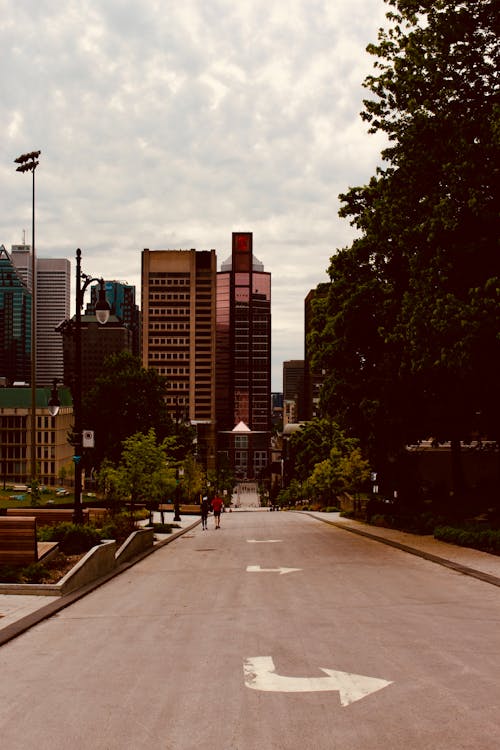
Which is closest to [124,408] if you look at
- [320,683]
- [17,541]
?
[17,541]

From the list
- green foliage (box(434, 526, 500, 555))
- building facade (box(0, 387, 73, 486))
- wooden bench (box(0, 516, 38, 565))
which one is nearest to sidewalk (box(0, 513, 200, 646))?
wooden bench (box(0, 516, 38, 565))

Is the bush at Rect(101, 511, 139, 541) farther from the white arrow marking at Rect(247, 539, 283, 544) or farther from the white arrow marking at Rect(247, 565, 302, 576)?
the white arrow marking at Rect(247, 565, 302, 576)

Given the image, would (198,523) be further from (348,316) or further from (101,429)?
(101,429)

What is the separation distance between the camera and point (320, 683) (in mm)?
8156

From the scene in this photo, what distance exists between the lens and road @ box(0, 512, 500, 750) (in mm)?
6625

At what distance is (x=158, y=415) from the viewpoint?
84.1 m

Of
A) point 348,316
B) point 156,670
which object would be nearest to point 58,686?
point 156,670

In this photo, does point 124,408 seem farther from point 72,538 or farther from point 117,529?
point 72,538

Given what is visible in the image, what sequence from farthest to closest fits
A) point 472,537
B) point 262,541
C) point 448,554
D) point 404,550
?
point 262,541 → point 404,550 → point 472,537 → point 448,554

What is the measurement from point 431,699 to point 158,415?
7738cm

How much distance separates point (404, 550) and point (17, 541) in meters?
13.2

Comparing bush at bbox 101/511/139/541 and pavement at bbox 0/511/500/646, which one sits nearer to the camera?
pavement at bbox 0/511/500/646

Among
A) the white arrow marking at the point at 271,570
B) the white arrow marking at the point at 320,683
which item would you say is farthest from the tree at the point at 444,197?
the white arrow marking at the point at 320,683

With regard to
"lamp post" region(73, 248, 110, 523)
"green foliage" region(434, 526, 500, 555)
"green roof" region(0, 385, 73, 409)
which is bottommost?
"green foliage" region(434, 526, 500, 555)
